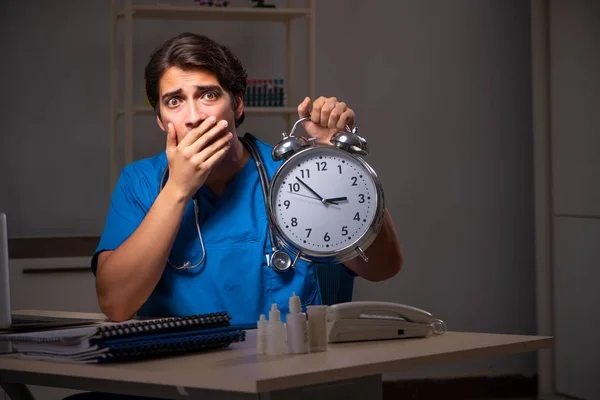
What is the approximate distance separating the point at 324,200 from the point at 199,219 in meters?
0.38

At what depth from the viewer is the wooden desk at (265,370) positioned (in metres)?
1.22

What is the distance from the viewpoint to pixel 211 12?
3734 mm

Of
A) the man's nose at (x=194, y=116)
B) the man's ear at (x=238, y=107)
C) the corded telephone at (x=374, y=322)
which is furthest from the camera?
the man's ear at (x=238, y=107)

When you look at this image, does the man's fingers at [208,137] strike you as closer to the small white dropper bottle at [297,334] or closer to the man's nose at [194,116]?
the man's nose at [194,116]

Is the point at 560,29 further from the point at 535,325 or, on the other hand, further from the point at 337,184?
the point at 337,184

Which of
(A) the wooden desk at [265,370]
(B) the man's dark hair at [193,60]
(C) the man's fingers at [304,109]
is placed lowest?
(A) the wooden desk at [265,370]

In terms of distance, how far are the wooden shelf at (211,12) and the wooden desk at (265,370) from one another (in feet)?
7.72

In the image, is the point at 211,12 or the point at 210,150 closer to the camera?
the point at 210,150

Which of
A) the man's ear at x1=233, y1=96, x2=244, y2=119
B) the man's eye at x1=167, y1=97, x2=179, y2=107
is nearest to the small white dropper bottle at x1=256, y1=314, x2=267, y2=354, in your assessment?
the man's eye at x1=167, y1=97, x2=179, y2=107

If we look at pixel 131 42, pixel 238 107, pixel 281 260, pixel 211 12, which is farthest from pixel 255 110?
pixel 281 260

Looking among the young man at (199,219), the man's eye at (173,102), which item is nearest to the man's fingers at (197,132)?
the young man at (199,219)

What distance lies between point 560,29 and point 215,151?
2563mm

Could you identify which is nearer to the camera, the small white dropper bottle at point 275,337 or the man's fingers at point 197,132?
the small white dropper bottle at point 275,337

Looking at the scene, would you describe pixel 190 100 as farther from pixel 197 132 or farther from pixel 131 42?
pixel 131 42
